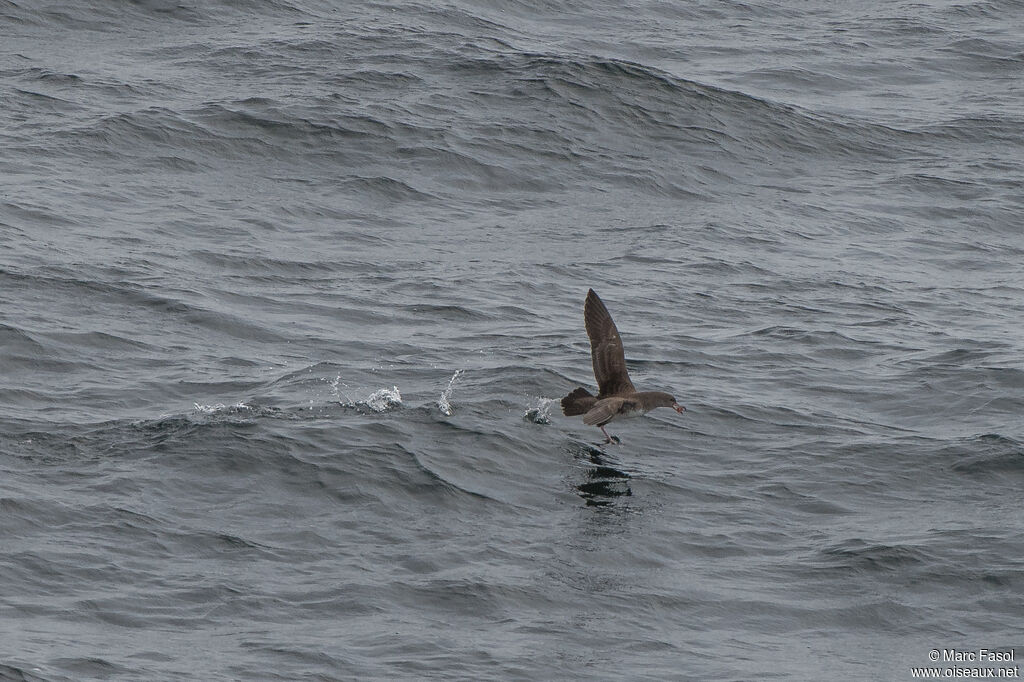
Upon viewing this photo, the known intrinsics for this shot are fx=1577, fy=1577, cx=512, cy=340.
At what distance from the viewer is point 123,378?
45.8 ft

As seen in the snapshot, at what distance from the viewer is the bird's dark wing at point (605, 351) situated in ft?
42.0

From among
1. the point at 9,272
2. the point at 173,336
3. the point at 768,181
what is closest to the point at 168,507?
the point at 173,336

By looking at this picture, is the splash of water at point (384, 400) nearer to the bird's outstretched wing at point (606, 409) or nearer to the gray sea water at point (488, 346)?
the gray sea water at point (488, 346)

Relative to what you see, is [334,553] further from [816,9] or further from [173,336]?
[816,9]

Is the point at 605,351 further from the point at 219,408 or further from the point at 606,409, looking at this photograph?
the point at 219,408

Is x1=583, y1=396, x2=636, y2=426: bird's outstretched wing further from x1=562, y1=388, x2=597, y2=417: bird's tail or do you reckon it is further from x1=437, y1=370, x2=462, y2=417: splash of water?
x1=437, y1=370, x2=462, y2=417: splash of water

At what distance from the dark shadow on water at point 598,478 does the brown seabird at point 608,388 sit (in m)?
0.36

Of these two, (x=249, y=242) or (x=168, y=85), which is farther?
(x=168, y=85)

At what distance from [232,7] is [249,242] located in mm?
10422

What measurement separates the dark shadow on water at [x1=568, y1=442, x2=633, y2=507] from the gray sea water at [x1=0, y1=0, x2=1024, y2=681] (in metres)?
0.05

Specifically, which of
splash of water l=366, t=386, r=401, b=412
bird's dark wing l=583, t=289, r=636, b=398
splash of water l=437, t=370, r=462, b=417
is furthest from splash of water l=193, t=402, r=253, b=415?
bird's dark wing l=583, t=289, r=636, b=398

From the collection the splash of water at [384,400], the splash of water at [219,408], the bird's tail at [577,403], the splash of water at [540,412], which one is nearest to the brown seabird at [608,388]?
the bird's tail at [577,403]

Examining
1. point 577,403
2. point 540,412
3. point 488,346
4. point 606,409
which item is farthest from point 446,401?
point 606,409

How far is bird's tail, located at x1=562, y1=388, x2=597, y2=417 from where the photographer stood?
12609mm
